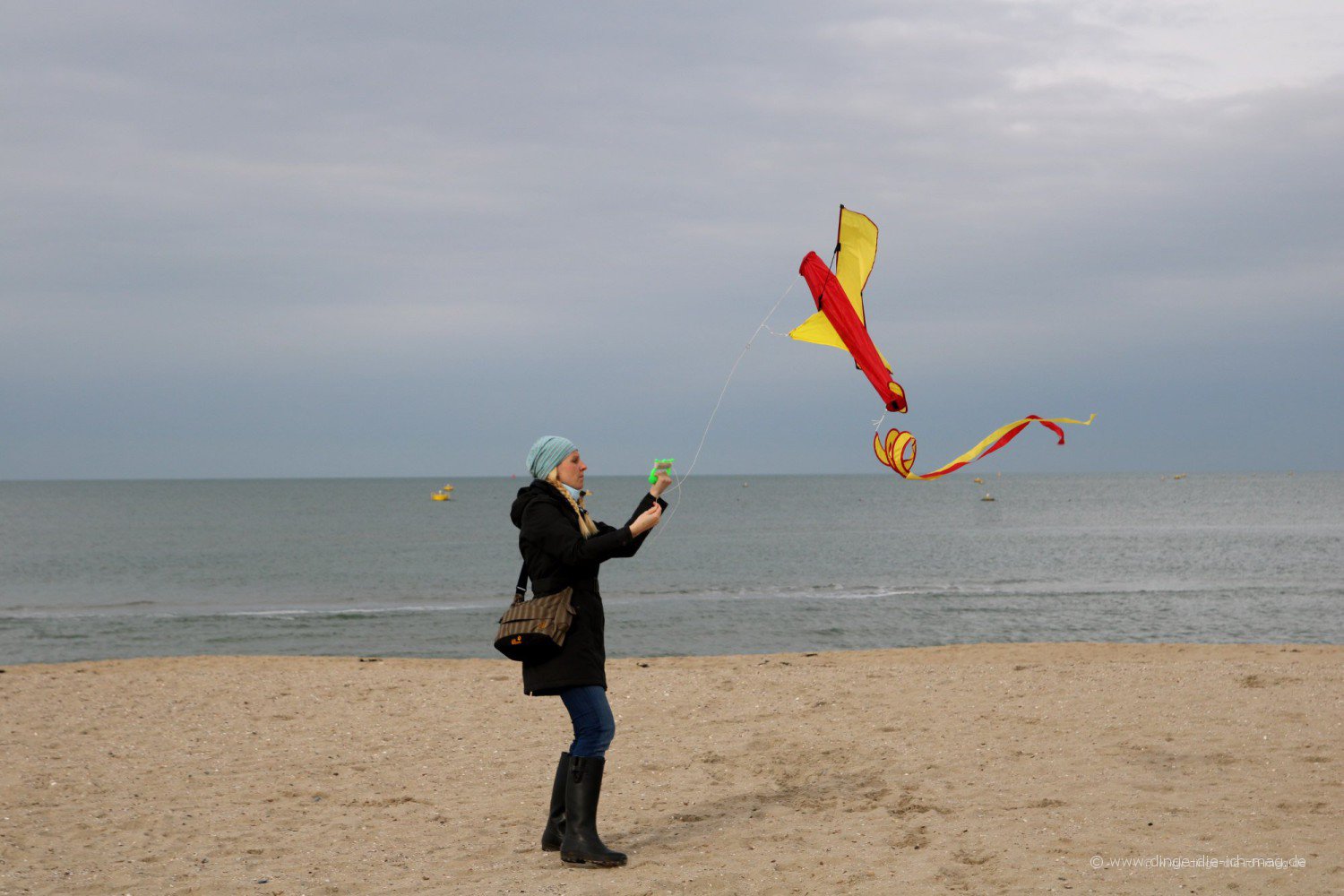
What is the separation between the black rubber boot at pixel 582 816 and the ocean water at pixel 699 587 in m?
12.0

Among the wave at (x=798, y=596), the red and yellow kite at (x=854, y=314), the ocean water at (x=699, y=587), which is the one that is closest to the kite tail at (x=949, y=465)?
the red and yellow kite at (x=854, y=314)

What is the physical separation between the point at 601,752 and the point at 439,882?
0.97m

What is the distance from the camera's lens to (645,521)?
14.3 feet

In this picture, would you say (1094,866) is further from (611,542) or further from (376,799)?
(376,799)

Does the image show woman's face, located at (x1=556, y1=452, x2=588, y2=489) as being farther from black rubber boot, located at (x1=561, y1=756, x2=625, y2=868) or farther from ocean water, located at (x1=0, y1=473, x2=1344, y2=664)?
ocean water, located at (x1=0, y1=473, x2=1344, y2=664)

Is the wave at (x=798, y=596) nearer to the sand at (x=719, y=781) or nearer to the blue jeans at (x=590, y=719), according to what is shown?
the sand at (x=719, y=781)

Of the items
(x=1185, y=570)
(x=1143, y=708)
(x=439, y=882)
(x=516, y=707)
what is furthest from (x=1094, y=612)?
(x=439, y=882)

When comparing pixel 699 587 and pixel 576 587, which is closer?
pixel 576 587

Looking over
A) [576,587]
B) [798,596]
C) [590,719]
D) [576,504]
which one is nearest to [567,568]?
[576,587]

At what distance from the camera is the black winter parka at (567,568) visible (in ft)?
14.6

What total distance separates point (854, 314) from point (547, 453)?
1.71 metres

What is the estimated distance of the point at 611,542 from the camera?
173 inches

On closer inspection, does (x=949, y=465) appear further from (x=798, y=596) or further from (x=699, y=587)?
(x=699, y=587)

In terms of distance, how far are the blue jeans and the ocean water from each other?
1217 centimetres
